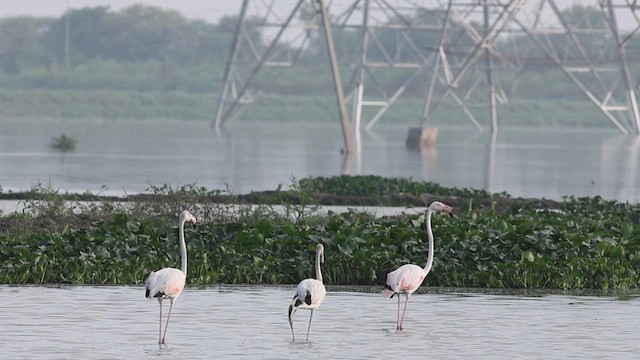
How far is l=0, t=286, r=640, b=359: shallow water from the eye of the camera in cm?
1841

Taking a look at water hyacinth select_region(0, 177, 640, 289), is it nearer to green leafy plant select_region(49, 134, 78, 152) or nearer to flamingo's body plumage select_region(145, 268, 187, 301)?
flamingo's body plumage select_region(145, 268, 187, 301)

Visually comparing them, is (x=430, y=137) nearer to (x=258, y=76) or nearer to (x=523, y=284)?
(x=523, y=284)

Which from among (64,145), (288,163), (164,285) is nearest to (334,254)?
(164,285)

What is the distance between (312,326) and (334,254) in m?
4.09

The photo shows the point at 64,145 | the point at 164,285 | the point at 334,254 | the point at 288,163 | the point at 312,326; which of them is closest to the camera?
the point at 164,285

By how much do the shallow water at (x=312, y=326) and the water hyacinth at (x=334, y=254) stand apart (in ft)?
2.07

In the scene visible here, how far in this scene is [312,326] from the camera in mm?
20328

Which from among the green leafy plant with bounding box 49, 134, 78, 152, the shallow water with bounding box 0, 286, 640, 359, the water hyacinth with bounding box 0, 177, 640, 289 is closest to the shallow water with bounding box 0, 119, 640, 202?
the green leafy plant with bounding box 49, 134, 78, 152

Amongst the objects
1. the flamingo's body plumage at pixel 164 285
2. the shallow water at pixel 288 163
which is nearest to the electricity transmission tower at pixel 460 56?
the shallow water at pixel 288 163

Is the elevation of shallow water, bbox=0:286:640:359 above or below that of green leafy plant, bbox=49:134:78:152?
below

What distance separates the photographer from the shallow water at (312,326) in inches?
725

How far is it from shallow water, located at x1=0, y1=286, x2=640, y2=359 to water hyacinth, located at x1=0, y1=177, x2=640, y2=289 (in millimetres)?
632

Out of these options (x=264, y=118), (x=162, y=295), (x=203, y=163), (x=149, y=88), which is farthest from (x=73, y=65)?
(x=162, y=295)

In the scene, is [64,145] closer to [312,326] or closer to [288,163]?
[288,163]
